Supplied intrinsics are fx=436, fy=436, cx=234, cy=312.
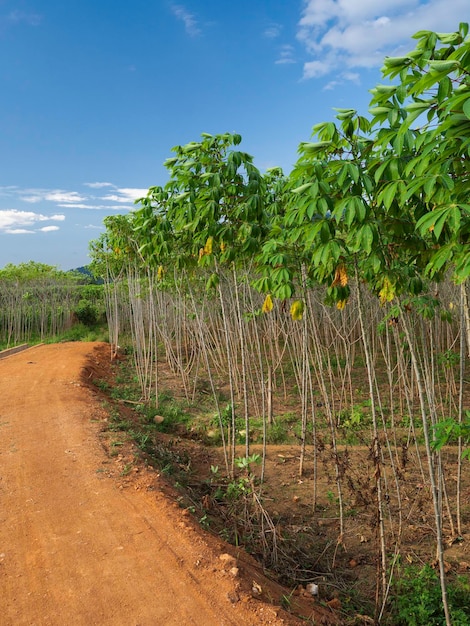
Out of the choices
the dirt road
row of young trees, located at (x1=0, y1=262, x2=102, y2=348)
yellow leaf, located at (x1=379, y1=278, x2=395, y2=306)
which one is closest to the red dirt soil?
the dirt road

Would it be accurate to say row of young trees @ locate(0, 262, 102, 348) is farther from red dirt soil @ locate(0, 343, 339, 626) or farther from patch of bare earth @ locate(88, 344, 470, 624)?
patch of bare earth @ locate(88, 344, 470, 624)

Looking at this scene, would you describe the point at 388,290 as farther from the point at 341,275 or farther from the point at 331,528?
the point at 331,528

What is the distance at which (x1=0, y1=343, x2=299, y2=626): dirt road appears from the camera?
9.21 ft

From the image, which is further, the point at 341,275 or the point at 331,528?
the point at 331,528

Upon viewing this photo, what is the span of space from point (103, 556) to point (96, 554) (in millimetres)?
69

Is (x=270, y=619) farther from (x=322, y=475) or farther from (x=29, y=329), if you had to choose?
(x=29, y=329)

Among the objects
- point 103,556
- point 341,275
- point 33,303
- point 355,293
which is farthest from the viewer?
point 33,303

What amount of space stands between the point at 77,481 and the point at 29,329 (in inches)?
702

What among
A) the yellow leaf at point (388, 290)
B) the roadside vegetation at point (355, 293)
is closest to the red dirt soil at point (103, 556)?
the roadside vegetation at point (355, 293)

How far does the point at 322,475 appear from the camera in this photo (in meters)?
6.00

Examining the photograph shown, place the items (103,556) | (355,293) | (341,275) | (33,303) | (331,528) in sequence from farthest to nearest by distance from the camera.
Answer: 1. (33,303)
2. (331,528)
3. (355,293)
4. (103,556)
5. (341,275)

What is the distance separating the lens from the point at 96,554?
3434 mm

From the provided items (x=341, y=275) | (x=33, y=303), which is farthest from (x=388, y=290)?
(x=33, y=303)

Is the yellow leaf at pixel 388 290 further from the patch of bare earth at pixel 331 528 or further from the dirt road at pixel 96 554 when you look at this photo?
the dirt road at pixel 96 554
